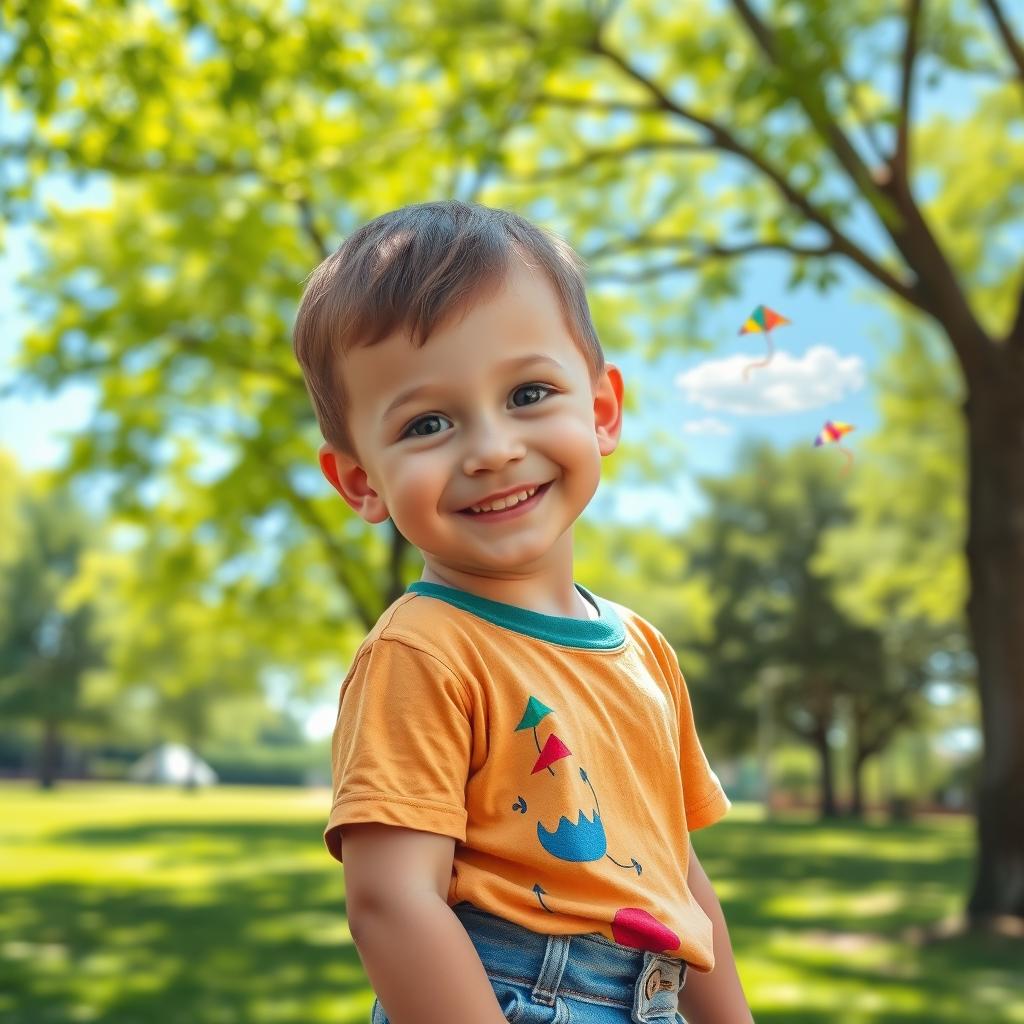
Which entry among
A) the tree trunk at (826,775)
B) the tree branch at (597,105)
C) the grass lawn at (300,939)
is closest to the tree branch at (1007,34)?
the tree branch at (597,105)

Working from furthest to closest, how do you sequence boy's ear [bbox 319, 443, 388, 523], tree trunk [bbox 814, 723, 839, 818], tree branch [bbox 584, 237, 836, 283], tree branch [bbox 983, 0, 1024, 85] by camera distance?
tree trunk [bbox 814, 723, 839, 818]
tree branch [bbox 983, 0, 1024, 85]
tree branch [bbox 584, 237, 836, 283]
boy's ear [bbox 319, 443, 388, 523]

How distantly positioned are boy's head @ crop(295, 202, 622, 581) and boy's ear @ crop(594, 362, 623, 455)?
4.8 inches

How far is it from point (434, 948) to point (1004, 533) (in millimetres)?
8339

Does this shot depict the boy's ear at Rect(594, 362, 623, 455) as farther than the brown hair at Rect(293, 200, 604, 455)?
Yes

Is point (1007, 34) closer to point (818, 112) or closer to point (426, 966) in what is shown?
point (818, 112)

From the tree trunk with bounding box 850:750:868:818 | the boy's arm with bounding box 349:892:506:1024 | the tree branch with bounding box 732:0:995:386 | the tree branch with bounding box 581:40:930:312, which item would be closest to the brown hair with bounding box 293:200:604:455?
the boy's arm with bounding box 349:892:506:1024

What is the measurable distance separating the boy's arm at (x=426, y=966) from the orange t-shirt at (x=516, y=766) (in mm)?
75

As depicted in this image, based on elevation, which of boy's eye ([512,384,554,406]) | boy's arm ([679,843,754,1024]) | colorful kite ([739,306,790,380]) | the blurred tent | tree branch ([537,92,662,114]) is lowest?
the blurred tent

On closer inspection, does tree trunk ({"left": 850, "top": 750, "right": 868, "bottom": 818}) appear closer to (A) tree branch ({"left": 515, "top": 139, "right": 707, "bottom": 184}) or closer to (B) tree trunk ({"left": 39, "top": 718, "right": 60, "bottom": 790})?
(A) tree branch ({"left": 515, "top": 139, "right": 707, "bottom": 184})

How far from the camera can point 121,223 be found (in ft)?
44.9

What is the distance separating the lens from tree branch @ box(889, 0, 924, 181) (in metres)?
8.99

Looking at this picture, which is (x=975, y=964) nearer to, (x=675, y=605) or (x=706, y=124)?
(x=706, y=124)

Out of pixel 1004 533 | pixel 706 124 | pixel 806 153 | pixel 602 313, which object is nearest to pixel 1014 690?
pixel 1004 533

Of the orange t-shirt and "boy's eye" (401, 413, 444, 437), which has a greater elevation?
"boy's eye" (401, 413, 444, 437)
